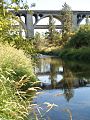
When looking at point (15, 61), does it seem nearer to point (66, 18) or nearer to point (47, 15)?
point (66, 18)

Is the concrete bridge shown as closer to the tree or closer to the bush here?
the tree

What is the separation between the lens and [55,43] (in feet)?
291

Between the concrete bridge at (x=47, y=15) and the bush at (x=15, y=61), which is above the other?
the bush at (x=15, y=61)

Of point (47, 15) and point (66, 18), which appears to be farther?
point (47, 15)

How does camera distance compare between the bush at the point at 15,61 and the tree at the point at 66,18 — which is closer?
the bush at the point at 15,61

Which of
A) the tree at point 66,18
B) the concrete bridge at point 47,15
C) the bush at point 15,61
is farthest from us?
the concrete bridge at point 47,15

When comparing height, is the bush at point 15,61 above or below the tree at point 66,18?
above

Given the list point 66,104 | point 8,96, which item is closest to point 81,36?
point 66,104

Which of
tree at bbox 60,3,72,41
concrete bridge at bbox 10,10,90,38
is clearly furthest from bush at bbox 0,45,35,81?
concrete bridge at bbox 10,10,90,38

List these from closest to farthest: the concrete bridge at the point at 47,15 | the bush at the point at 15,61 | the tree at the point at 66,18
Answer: the bush at the point at 15,61, the tree at the point at 66,18, the concrete bridge at the point at 47,15

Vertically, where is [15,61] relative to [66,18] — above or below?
above

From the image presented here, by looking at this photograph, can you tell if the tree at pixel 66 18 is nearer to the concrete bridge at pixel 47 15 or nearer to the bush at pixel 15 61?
the concrete bridge at pixel 47 15

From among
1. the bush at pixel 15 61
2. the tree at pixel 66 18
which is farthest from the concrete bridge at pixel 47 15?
the bush at pixel 15 61

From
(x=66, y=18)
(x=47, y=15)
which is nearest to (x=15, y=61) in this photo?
(x=66, y=18)
